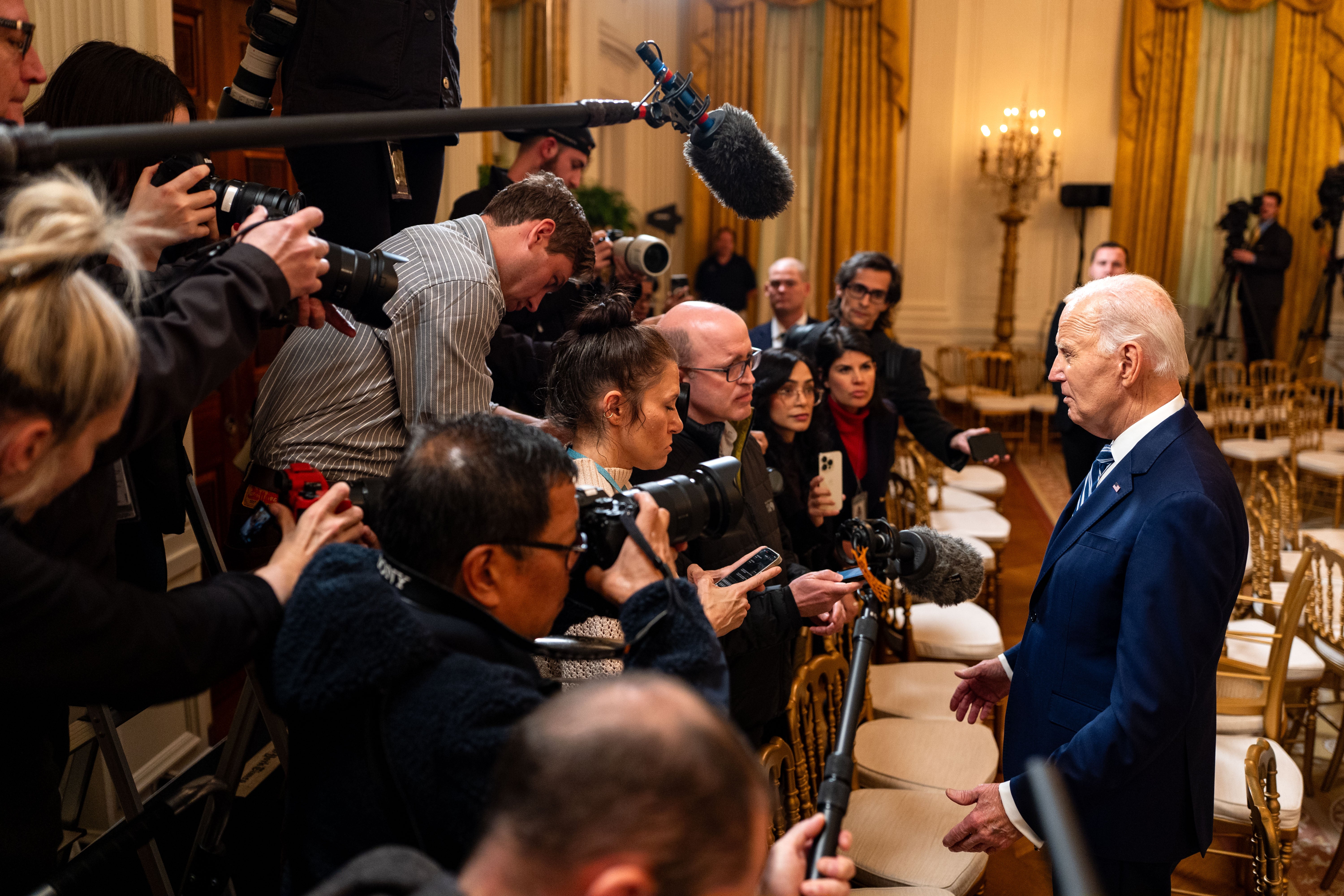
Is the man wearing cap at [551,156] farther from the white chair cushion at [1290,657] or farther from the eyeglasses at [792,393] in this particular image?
the white chair cushion at [1290,657]

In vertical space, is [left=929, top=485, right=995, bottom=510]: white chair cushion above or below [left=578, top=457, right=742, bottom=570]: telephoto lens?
below

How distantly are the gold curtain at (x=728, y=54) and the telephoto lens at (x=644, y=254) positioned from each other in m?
6.07

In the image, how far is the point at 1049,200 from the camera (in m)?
8.81

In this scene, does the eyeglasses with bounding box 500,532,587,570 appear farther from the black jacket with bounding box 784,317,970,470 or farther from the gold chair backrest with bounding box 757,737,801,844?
the black jacket with bounding box 784,317,970,470

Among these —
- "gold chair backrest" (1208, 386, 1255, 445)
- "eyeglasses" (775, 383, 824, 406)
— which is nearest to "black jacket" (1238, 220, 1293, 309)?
"gold chair backrest" (1208, 386, 1255, 445)

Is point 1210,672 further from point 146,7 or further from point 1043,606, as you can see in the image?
point 146,7

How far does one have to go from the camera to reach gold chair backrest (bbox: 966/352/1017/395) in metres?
8.15

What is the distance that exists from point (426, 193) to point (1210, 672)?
5.70ft

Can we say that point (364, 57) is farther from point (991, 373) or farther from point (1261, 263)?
point (1261, 263)

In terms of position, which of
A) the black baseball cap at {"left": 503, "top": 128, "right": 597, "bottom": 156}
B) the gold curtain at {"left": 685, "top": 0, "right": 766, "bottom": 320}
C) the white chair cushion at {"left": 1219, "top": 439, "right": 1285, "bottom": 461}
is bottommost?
the white chair cushion at {"left": 1219, "top": 439, "right": 1285, "bottom": 461}

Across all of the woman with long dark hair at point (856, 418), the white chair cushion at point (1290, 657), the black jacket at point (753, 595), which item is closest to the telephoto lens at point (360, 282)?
the black jacket at point (753, 595)

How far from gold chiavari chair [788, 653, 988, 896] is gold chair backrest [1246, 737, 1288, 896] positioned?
1.57 ft

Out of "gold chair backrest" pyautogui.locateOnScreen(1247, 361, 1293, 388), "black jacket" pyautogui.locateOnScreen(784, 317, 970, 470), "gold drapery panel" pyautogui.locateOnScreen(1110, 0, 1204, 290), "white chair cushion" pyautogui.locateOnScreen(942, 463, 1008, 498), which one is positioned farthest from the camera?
"gold drapery panel" pyautogui.locateOnScreen(1110, 0, 1204, 290)

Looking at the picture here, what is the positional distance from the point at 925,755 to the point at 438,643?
69.1 inches
